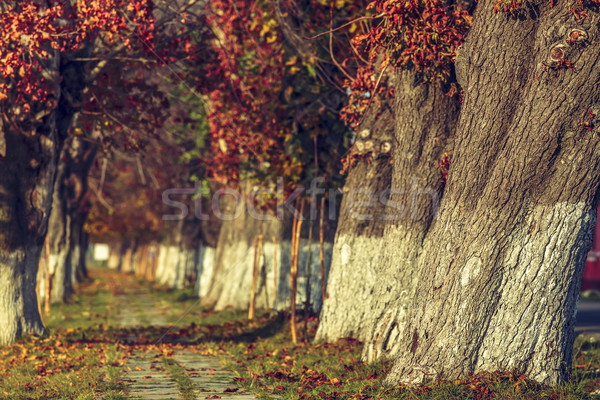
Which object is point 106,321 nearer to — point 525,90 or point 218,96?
point 218,96

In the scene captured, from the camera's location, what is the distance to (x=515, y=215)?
9.42 metres

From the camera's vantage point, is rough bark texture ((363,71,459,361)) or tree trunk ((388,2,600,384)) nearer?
tree trunk ((388,2,600,384))

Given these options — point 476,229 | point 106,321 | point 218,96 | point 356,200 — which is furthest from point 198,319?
point 476,229

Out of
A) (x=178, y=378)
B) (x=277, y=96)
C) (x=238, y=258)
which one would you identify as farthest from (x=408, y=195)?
(x=238, y=258)

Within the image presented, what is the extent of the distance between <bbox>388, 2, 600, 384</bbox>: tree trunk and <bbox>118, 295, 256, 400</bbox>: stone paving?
2134 millimetres

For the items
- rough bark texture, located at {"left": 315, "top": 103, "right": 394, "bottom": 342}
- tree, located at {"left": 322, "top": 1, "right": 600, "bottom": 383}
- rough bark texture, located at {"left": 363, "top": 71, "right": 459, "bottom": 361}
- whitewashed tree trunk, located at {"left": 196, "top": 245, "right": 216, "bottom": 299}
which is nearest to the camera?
tree, located at {"left": 322, "top": 1, "right": 600, "bottom": 383}

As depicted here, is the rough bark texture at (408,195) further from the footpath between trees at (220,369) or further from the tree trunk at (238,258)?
the tree trunk at (238,258)

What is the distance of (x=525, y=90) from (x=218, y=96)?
35.8 feet

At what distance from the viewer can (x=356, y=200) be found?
47.2 ft

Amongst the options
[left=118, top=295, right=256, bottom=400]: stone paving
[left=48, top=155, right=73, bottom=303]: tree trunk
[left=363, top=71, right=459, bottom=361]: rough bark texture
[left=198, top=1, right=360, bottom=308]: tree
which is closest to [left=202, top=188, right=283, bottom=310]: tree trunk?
[left=198, top=1, right=360, bottom=308]: tree

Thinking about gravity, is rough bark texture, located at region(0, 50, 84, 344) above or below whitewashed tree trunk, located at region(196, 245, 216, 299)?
above

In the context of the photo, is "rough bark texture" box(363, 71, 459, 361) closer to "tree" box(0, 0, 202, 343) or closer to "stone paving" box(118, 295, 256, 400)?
"stone paving" box(118, 295, 256, 400)

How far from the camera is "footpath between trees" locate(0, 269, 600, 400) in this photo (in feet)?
30.9

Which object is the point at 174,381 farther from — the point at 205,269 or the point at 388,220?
the point at 205,269
